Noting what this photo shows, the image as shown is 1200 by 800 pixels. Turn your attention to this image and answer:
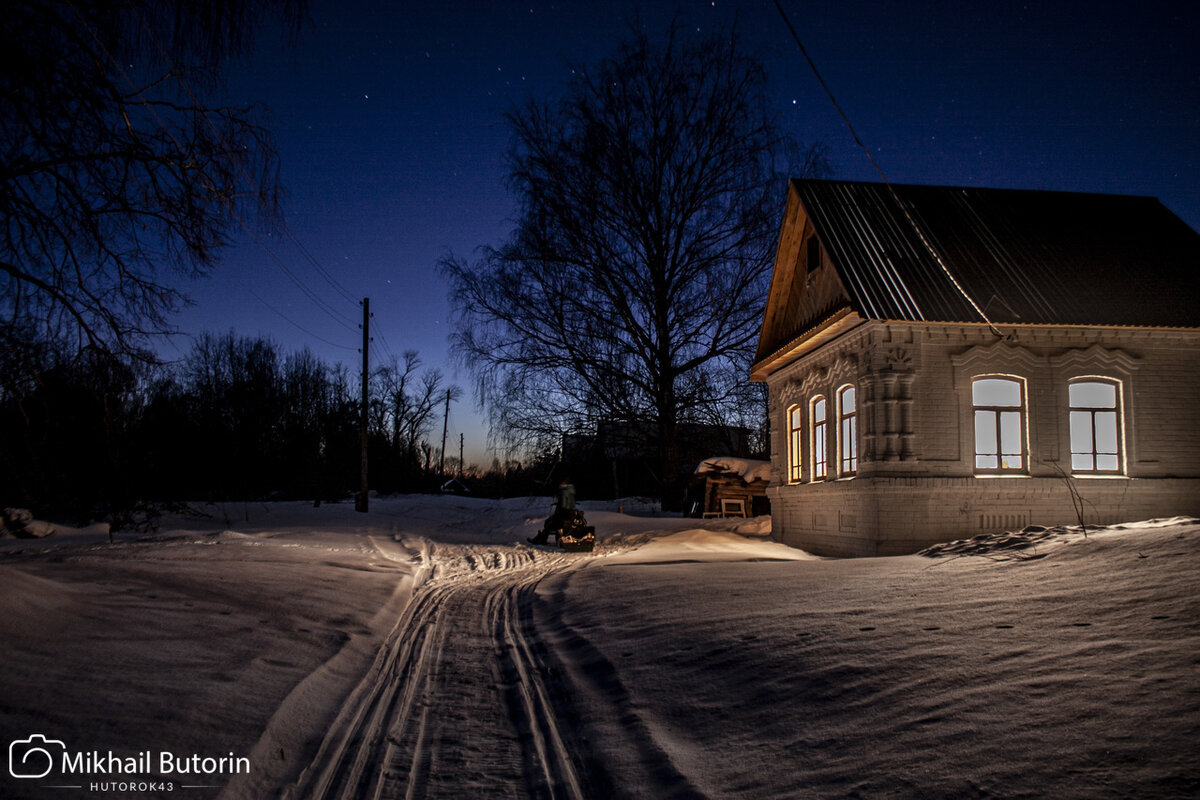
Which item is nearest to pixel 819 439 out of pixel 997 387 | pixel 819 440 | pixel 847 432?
pixel 819 440

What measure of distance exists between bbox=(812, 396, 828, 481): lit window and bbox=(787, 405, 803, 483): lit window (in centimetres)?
108

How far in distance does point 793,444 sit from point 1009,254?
6.51 metres


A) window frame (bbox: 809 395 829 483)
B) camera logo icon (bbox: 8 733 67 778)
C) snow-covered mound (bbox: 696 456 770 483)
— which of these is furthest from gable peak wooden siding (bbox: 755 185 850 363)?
camera logo icon (bbox: 8 733 67 778)

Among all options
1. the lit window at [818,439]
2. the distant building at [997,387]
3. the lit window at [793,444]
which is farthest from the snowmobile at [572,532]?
the distant building at [997,387]

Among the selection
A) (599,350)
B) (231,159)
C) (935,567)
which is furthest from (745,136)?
(231,159)

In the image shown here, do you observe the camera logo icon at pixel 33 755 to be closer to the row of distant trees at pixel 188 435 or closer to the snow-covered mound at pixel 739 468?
the row of distant trees at pixel 188 435

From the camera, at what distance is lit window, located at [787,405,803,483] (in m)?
18.7

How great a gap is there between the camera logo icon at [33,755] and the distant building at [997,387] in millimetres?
12687

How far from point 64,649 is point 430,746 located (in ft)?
8.51

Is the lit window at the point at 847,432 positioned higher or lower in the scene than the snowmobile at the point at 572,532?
higher

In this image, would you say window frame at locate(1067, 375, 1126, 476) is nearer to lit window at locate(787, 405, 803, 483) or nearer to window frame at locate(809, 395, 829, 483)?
window frame at locate(809, 395, 829, 483)

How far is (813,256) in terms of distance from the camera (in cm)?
1702

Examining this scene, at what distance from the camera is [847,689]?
471cm

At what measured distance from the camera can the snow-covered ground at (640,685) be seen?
3.57 metres
